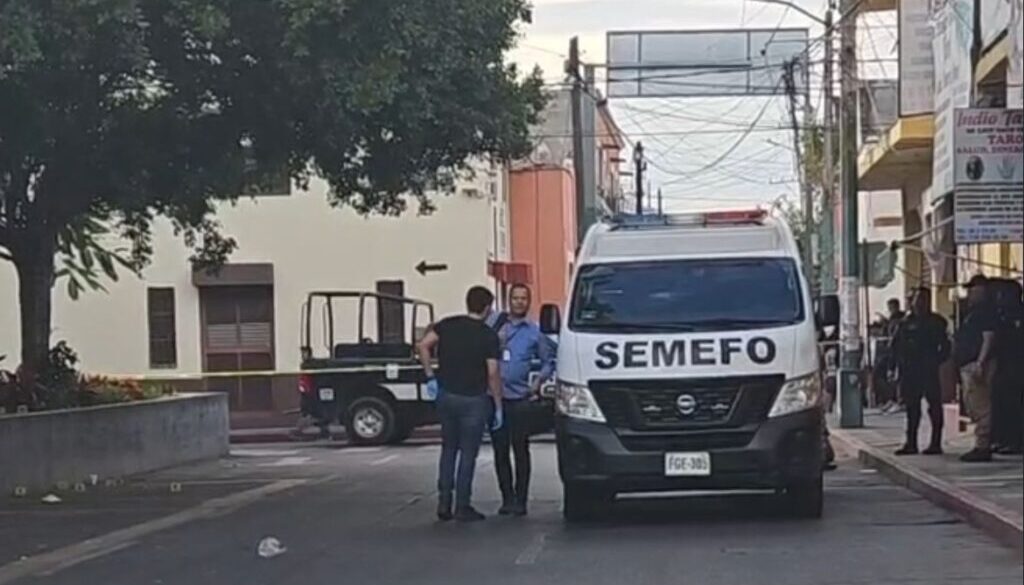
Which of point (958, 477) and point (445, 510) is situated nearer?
point (445, 510)

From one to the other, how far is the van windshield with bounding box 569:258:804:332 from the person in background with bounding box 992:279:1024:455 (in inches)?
156

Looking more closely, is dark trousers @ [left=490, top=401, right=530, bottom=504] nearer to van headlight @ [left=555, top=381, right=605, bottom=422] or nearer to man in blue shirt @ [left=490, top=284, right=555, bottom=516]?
man in blue shirt @ [left=490, top=284, right=555, bottom=516]

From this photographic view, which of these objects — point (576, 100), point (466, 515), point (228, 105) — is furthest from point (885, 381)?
point (466, 515)

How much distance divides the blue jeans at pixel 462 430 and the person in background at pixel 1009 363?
19.5 ft

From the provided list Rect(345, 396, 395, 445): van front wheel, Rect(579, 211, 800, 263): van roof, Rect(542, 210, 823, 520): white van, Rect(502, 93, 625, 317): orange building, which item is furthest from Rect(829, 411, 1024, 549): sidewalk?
Rect(502, 93, 625, 317): orange building

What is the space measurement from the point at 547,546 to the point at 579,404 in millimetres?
1436

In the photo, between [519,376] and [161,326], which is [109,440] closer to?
[519,376]

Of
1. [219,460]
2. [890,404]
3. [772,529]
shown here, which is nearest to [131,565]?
[772,529]

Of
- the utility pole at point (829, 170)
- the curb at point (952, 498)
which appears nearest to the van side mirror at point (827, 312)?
the curb at point (952, 498)

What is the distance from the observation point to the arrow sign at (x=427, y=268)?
43156mm

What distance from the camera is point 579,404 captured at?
15.3 metres

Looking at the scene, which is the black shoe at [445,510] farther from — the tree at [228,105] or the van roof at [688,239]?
the tree at [228,105]

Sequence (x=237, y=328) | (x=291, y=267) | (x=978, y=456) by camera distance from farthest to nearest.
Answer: (x=237, y=328)
(x=291, y=267)
(x=978, y=456)

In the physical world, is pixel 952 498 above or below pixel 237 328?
below
